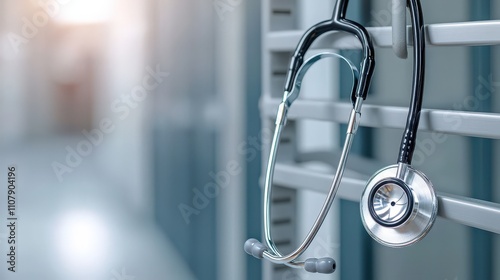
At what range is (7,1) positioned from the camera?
1185 mm

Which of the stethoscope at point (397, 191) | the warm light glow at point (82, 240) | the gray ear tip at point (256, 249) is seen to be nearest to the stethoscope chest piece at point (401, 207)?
the stethoscope at point (397, 191)

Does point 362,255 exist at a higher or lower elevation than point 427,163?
lower

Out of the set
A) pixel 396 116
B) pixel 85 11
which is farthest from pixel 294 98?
pixel 85 11

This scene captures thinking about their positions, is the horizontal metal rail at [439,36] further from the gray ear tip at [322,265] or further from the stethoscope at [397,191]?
the gray ear tip at [322,265]

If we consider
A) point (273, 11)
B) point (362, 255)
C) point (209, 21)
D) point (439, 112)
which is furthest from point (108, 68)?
point (439, 112)

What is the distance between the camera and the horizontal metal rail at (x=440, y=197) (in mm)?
632

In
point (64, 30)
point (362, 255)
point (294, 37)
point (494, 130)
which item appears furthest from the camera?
point (64, 30)

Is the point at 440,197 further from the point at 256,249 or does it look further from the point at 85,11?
the point at 85,11

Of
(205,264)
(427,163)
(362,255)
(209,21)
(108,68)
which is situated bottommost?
(205,264)

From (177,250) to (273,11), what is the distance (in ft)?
2.81

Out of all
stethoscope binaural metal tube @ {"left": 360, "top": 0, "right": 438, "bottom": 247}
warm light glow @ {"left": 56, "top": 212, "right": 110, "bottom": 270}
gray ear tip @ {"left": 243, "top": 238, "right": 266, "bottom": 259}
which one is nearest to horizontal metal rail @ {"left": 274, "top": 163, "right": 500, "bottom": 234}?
stethoscope binaural metal tube @ {"left": 360, "top": 0, "right": 438, "bottom": 247}

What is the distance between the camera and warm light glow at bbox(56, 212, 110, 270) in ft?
4.31

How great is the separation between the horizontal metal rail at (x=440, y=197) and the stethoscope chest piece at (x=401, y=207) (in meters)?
0.02

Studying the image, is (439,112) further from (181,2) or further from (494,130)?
(181,2)
